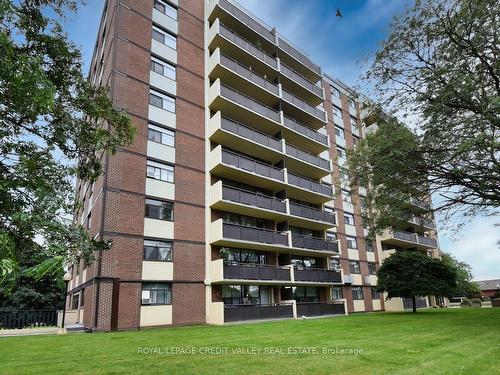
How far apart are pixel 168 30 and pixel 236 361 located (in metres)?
23.8

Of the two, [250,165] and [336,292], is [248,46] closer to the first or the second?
[250,165]

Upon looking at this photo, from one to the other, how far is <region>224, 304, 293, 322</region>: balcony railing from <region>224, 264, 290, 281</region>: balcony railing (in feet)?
5.73

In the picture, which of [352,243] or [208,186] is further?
[352,243]

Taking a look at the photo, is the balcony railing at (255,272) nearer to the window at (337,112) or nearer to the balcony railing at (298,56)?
the balcony railing at (298,56)

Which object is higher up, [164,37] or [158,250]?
[164,37]

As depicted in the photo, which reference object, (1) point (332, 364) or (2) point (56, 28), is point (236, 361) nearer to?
(1) point (332, 364)

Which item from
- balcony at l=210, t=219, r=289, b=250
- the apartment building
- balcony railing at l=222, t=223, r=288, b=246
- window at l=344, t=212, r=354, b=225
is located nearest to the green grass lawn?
the apartment building

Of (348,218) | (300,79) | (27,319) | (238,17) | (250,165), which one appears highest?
(238,17)

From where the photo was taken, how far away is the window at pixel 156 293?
19.3 metres

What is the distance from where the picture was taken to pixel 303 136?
30.1 meters

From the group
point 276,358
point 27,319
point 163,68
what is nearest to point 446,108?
point 276,358

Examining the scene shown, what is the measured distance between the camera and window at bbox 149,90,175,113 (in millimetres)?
22828

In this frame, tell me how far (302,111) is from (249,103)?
6.68 m

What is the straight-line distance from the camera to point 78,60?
7.71 m
